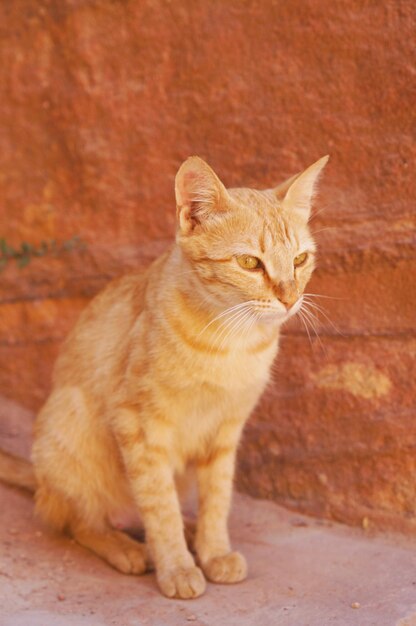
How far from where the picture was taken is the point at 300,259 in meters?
3.36

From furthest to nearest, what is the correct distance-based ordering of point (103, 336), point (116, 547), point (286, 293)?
point (103, 336) → point (116, 547) → point (286, 293)

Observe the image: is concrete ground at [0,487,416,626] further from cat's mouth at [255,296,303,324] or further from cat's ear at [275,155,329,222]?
cat's ear at [275,155,329,222]

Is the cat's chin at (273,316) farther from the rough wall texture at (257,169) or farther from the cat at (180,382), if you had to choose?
the rough wall texture at (257,169)

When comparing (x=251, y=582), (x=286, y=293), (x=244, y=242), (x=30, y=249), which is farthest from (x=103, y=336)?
(x=30, y=249)

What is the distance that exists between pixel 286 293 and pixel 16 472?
→ 6.39 ft

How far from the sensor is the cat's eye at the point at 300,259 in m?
3.32

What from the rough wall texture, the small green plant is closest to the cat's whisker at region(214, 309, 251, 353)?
the rough wall texture

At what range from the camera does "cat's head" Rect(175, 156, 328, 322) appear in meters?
Answer: 3.14

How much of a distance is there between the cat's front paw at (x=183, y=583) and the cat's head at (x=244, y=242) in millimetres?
1114

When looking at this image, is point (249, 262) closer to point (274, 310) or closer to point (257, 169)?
point (274, 310)

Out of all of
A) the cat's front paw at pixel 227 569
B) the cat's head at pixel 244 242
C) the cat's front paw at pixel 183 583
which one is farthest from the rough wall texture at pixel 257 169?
the cat's front paw at pixel 183 583

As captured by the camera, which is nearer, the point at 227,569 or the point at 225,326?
the point at 225,326

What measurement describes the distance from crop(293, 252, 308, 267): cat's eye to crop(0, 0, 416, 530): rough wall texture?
0.69m

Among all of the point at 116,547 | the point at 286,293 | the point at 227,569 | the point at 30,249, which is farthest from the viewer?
the point at 30,249
